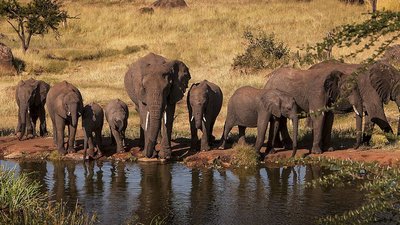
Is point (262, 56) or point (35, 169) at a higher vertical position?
point (262, 56)

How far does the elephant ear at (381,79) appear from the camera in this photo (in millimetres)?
18609

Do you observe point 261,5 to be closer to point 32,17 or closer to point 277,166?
point 32,17

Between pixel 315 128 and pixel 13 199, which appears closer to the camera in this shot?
pixel 13 199

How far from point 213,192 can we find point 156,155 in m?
4.08

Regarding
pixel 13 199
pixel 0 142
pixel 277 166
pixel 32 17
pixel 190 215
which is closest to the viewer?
pixel 13 199

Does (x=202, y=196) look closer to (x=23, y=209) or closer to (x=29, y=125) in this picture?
(x=23, y=209)

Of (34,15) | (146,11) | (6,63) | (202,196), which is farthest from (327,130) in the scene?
(146,11)

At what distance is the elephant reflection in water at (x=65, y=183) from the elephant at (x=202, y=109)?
3.11 metres

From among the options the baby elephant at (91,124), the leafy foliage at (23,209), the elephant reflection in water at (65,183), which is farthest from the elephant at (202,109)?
the leafy foliage at (23,209)

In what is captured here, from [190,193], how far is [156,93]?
3.81 m

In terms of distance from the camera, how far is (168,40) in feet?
163

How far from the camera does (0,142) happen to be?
20.9m

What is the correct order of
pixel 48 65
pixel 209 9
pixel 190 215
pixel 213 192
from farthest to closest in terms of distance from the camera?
pixel 209 9 → pixel 48 65 → pixel 213 192 → pixel 190 215

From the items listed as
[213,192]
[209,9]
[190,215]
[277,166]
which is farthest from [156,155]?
[209,9]
